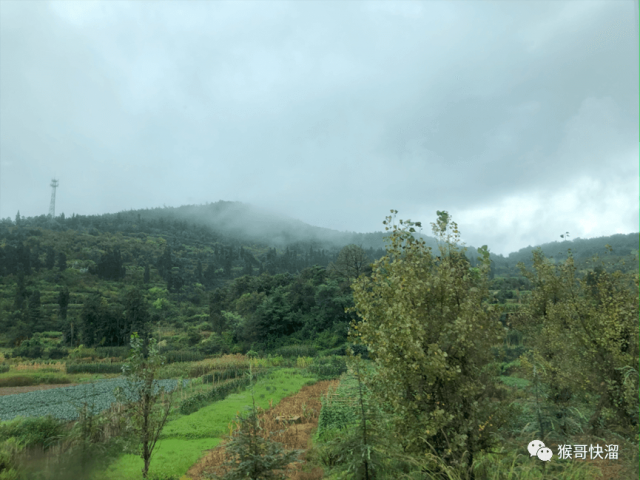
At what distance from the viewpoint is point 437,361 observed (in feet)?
16.0

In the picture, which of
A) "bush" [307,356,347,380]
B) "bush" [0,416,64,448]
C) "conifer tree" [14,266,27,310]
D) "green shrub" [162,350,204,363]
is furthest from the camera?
"conifer tree" [14,266,27,310]

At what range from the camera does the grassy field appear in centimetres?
948

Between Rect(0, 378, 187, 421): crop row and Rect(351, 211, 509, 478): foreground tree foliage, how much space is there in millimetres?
16170

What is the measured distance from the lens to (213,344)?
42938 millimetres

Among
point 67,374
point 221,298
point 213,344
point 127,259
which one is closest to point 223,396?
point 67,374

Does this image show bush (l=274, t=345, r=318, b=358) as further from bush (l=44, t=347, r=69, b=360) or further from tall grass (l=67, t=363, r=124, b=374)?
bush (l=44, t=347, r=69, b=360)

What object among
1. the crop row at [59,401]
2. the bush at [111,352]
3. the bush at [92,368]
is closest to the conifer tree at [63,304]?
the bush at [111,352]

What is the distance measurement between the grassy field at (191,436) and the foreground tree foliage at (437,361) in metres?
7.32

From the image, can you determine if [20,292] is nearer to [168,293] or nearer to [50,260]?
[50,260]

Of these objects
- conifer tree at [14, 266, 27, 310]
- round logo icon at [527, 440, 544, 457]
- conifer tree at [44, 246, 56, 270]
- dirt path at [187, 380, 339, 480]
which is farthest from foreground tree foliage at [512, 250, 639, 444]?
conifer tree at [44, 246, 56, 270]

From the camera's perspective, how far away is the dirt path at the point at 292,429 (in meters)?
8.85

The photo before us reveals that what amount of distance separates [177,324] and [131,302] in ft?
47.7

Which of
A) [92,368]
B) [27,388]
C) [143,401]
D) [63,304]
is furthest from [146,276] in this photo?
[143,401]

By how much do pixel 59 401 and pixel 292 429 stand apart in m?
17.3
